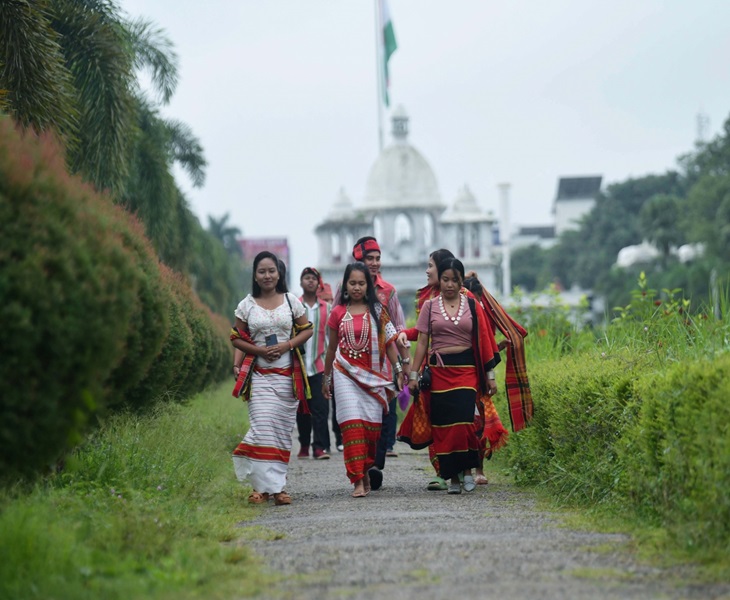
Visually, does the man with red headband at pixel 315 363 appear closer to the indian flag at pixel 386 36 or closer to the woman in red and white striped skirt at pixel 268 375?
the woman in red and white striped skirt at pixel 268 375

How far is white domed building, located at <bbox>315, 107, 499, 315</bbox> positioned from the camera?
3839 inches

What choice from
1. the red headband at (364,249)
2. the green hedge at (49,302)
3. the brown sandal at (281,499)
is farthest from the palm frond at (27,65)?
the green hedge at (49,302)

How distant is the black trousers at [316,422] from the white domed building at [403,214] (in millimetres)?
83363

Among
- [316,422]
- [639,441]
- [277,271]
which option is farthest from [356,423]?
[316,422]

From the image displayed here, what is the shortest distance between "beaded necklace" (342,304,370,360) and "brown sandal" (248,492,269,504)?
3.94ft

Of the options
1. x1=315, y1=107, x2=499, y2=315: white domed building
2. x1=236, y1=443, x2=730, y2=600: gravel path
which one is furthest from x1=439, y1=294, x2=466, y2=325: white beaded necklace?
x1=315, y1=107, x2=499, y2=315: white domed building

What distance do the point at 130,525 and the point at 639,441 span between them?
9.09 feet

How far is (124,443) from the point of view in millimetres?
9469

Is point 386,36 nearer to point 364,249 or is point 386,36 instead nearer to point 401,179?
point 401,179

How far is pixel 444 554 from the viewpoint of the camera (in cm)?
624

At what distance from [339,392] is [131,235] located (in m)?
1.93

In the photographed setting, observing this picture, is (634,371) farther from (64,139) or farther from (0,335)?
(64,139)

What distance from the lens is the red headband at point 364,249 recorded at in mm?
10984

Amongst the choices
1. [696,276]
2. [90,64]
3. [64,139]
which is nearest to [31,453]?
[64,139]
